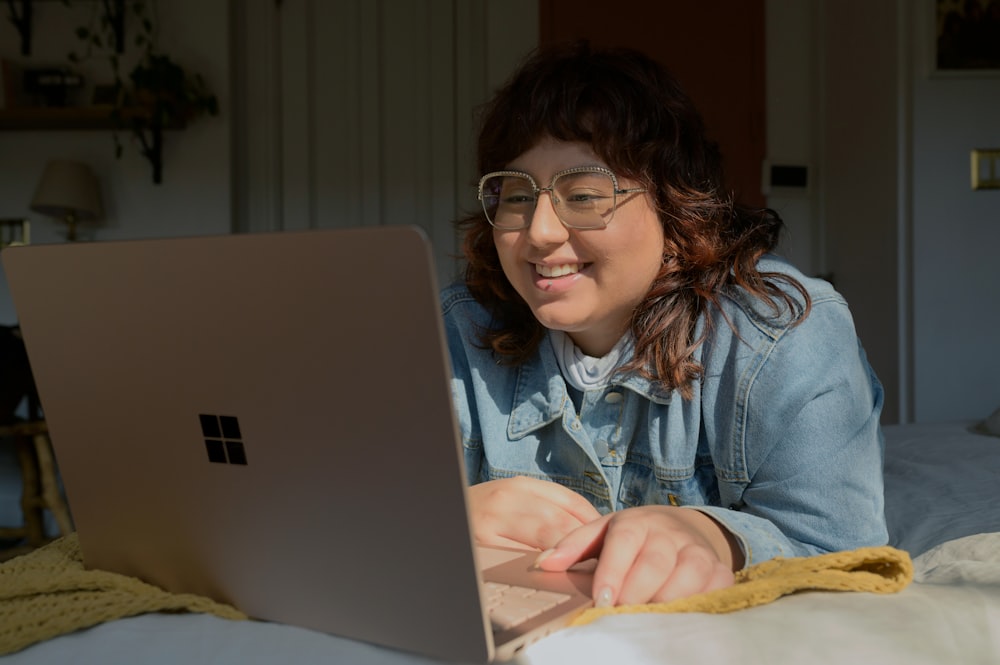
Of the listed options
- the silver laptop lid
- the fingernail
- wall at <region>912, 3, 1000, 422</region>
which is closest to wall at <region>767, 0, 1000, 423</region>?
wall at <region>912, 3, 1000, 422</region>

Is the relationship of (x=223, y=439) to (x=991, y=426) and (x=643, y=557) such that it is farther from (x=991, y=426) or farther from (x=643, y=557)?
(x=991, y=426)

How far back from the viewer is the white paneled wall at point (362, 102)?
4215 mm

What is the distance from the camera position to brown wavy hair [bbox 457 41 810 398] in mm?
1211

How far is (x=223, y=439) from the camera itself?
0.69 meters

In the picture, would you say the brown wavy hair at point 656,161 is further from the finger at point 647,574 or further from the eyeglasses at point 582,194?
the finger at point 647,574

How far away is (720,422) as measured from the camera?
117cm

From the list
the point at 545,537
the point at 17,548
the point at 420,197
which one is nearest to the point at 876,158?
the point at 420,197

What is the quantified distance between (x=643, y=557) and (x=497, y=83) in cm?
353

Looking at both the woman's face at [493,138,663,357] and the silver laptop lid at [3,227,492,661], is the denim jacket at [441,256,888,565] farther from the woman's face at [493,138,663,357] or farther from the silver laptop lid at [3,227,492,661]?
the silver laptop lid at [3,227,492,661]

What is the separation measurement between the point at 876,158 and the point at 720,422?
2.80 meters

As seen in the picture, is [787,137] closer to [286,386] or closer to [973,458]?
[973,458]

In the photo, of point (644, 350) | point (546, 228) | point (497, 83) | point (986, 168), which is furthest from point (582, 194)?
point (497, 83)

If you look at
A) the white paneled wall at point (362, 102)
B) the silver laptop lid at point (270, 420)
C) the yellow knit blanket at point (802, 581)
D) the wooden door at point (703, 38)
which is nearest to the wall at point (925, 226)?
the wooden door at point (703, 38)

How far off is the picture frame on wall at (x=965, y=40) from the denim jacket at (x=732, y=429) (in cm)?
249
